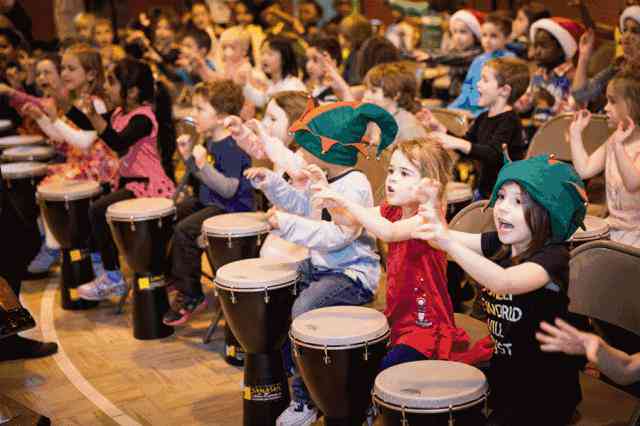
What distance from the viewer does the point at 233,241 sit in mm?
4270

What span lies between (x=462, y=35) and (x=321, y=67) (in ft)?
3.71

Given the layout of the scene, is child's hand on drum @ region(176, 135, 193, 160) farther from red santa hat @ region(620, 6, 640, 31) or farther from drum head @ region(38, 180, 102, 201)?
red santa hat @ region(620, 6, 640, 31)

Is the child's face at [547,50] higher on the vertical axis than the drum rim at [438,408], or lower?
higher

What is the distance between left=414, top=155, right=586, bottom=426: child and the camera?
260cm

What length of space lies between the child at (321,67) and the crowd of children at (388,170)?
0.02 m

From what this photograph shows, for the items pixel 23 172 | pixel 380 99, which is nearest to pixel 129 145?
pixel 23 172

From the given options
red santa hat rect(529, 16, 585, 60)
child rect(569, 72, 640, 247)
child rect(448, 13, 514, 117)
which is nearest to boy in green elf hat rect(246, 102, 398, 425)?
child rect(569, 72, 640, 247)

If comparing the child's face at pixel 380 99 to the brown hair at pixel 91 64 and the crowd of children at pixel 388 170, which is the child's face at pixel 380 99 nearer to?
the crowd of children at pixel 388 170

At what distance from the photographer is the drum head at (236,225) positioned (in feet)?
14.0

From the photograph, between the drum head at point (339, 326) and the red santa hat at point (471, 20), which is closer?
the drum head at point (339, 326)

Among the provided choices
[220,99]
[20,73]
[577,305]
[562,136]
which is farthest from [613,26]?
[20,73]

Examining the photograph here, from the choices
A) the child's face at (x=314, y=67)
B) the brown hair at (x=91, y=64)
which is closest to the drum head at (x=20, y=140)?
the brown hair at (x=91, y=64)

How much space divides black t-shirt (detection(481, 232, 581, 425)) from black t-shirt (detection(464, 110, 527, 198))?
6.16ft

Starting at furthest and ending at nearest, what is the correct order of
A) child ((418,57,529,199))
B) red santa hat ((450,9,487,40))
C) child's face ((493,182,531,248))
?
red santa hat ((450,9,487,40))
child ((418,57,529,199))
child's face ((493,182,531,248))
